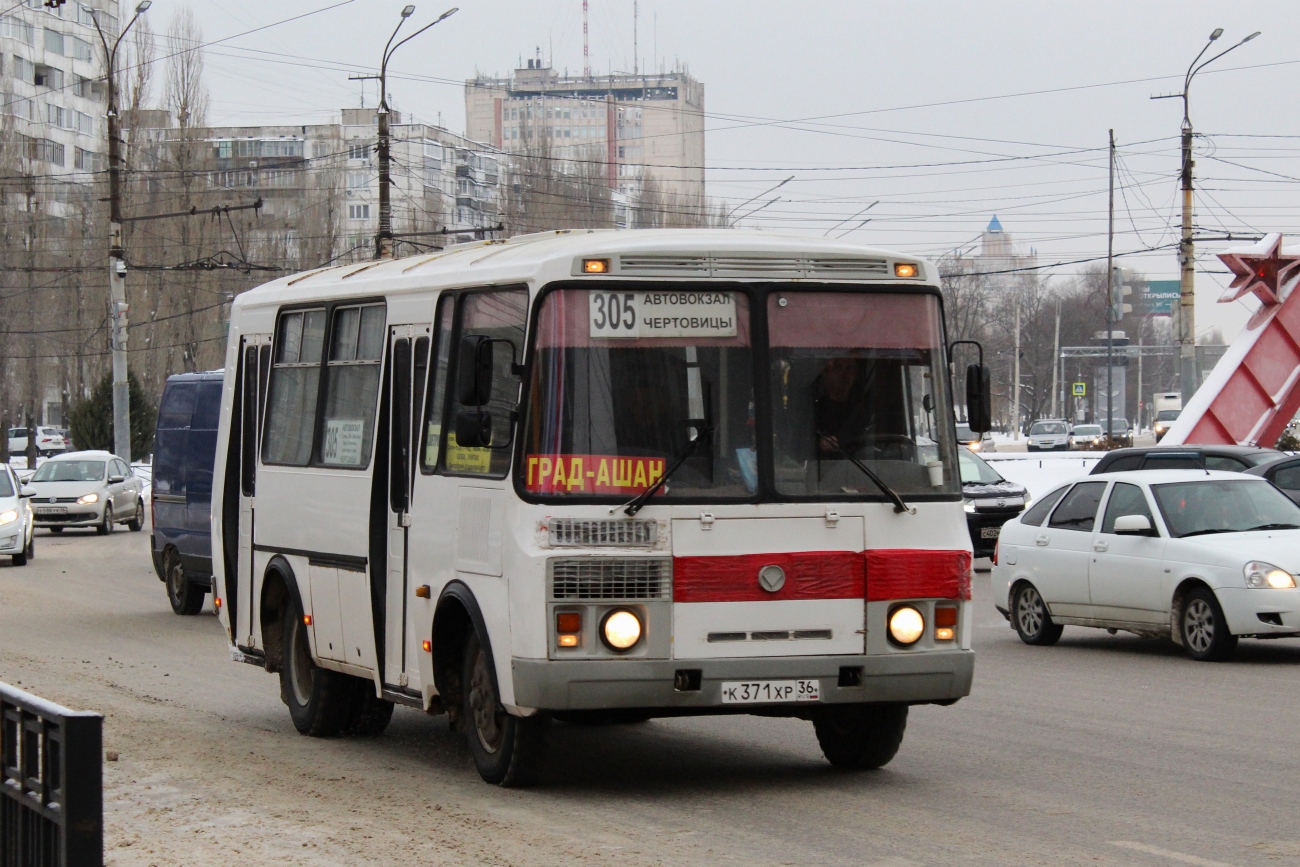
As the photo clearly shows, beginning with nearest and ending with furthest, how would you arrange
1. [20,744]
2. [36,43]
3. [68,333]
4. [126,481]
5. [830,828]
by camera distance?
[20,744] < [830,828] < [126,481] < [68,333] < [36,43]

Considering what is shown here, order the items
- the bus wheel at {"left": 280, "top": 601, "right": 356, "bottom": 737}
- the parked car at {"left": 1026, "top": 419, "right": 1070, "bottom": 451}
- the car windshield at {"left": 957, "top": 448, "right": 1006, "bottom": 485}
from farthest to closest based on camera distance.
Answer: the parked car at {"left": 1026, "top": 419, "right": 1070, "bottom": 451} → the car windshield at {"left": 957, "top": 448, "right": 1006, "bottom": 485} → the bus wheel at {"left": 280, "top": 601, "right": 356, "bottom": 737}

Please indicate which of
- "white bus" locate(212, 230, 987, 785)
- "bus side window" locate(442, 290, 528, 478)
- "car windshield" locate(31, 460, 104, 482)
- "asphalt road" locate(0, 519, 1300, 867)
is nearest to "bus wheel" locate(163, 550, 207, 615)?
"asphalt road" locate(0, 519, 1300, 867)

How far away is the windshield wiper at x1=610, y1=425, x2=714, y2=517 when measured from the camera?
27.9 ft

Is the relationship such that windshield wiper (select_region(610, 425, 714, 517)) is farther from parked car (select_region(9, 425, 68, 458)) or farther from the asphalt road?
parked car (select_region(9, 425, 68, 458))

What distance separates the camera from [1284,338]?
1433 inches

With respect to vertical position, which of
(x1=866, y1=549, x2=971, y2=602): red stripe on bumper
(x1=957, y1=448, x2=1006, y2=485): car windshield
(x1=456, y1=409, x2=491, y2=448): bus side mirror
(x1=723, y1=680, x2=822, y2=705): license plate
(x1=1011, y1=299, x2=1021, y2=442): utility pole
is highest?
(x1=1011, y1=299, x2=1021, y2=442): utility pole

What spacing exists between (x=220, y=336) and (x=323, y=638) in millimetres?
66368

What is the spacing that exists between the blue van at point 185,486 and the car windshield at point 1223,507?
10033 millimetres

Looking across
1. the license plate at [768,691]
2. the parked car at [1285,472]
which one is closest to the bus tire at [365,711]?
the license plate at [768,691]

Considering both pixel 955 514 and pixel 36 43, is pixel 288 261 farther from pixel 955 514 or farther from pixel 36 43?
pixel 955 514

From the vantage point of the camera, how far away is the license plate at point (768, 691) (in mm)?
8617

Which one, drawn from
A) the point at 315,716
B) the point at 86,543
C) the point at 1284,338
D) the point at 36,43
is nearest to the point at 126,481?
the point at 86,543

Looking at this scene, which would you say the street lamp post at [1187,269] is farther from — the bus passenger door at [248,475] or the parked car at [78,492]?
the bus passenger door at [248,475]

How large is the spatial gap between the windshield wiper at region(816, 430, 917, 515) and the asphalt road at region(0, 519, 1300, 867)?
133 centimetres
